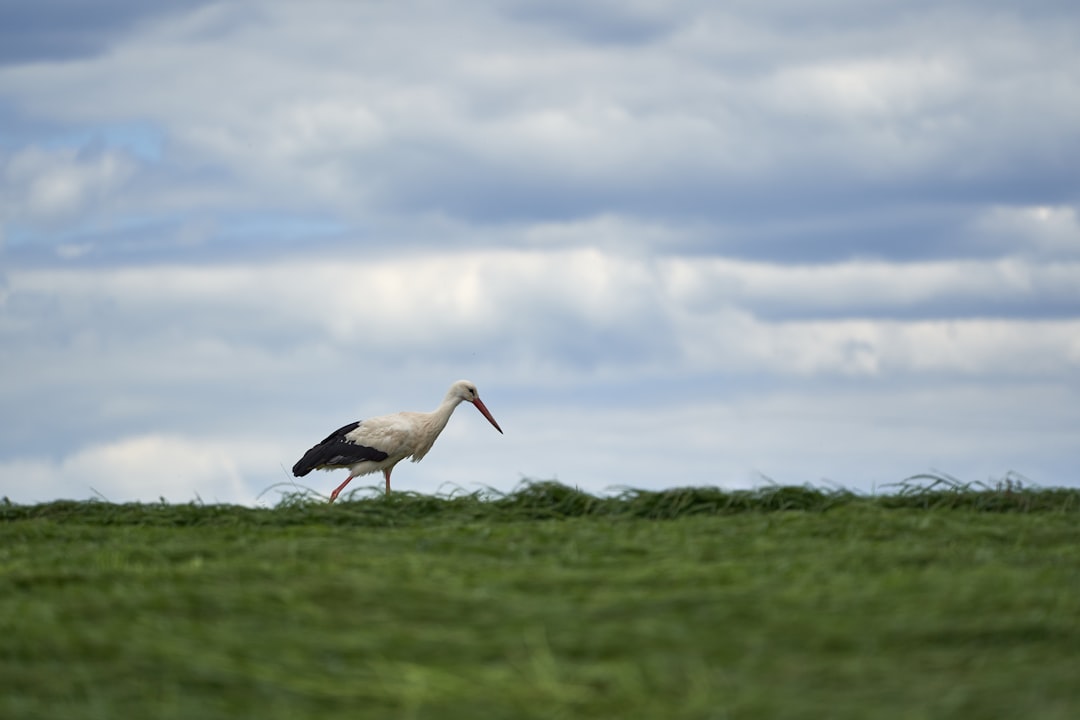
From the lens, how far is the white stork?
48.6ft

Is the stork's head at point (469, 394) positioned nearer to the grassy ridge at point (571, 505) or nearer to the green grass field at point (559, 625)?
the grassy ridge at point (571, 505)

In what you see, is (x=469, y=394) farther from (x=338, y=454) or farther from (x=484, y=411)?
(x=338, y=454)

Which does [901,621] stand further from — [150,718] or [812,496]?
[812,496]

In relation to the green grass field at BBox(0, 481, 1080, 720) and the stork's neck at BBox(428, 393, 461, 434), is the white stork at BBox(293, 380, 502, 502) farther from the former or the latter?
the green grass field at BBox(0, 481, 1080, 720)

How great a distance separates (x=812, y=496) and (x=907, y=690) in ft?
17.1

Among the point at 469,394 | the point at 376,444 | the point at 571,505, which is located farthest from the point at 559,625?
the point at 469,394

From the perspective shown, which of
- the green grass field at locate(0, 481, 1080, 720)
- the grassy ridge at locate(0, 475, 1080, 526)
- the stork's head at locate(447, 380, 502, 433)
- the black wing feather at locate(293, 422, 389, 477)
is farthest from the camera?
the stork's head at locate(447, 380, 502, 433)

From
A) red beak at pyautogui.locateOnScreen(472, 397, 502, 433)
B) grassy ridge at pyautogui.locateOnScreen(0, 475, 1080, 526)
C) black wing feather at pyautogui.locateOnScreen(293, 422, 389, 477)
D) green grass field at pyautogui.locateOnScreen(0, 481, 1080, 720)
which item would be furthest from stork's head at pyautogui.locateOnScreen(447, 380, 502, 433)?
green grass field at pyautogui.locateOnScreen(0, 481, 1080, 720)

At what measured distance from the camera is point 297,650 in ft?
16.4

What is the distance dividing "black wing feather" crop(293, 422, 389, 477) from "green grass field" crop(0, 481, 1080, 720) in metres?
6.58

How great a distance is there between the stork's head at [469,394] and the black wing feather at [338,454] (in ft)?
4.01

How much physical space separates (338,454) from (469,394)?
5.80ft

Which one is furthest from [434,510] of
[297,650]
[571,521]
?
[297,650]

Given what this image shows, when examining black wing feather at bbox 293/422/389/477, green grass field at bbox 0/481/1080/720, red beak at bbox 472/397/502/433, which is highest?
red beak at bbox 472/397/502/433
